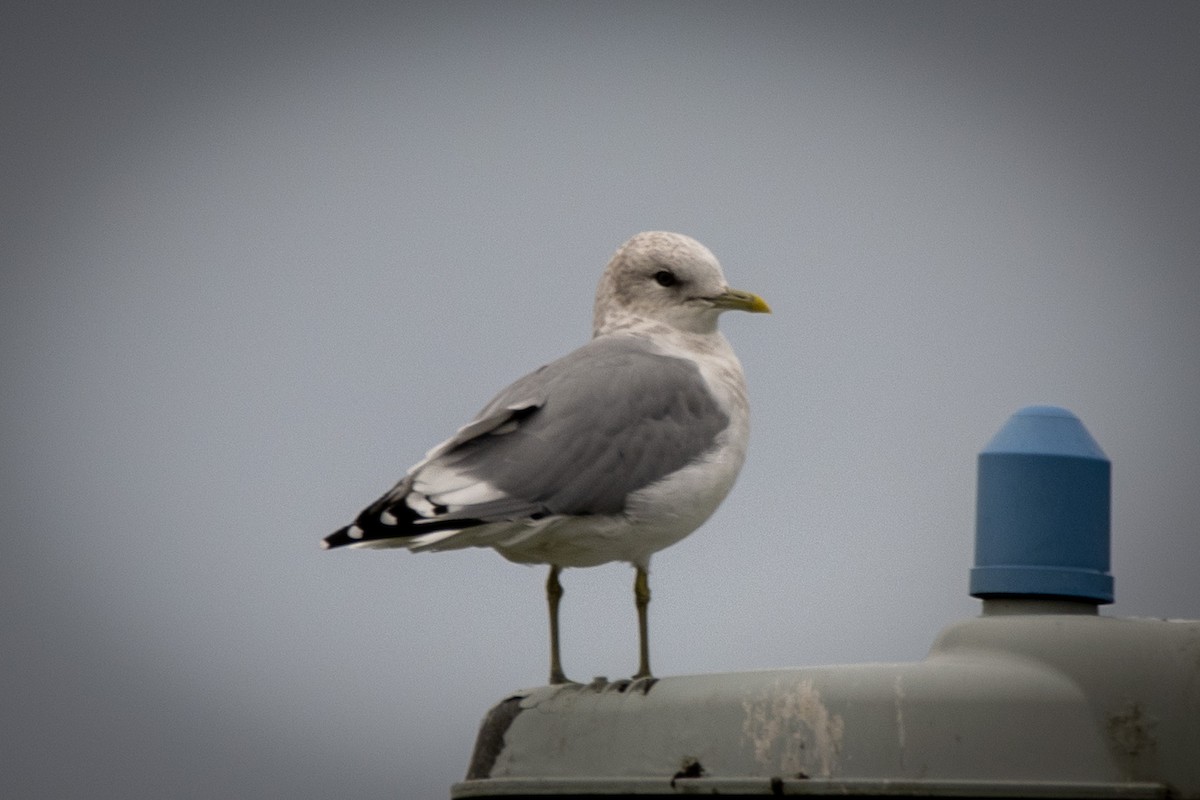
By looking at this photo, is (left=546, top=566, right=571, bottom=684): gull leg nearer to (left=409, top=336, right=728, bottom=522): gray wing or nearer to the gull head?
(left=409, top=336, right=728, bottom=522): gray wing

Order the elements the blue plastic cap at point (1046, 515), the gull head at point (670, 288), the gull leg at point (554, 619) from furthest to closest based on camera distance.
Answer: the gull head at point (670, 288) → the gull leg at point (554, 619) → the blue plastic cap at point (1046, 515)

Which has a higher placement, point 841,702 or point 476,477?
point 476,477

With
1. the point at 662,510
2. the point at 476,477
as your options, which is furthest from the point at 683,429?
the point at 476,477

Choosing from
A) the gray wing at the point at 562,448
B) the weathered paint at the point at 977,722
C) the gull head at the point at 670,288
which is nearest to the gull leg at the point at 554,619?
the gray wing at the point at 562,448

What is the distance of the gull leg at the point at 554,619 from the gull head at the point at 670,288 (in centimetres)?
89

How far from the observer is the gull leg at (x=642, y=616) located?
5.03 m

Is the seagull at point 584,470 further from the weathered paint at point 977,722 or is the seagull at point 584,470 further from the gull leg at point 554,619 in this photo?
the weathered paint at point 977,722

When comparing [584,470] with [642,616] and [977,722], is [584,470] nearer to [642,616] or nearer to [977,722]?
[642,616]

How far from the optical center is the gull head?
577 centimetres

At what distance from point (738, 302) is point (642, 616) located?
1.14 meters

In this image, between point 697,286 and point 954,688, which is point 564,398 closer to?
point 697,286

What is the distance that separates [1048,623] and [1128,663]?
149mm

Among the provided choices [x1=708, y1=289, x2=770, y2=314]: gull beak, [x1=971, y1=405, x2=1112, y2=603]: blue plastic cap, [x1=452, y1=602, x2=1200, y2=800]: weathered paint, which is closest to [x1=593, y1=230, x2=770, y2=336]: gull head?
[x1=708, y1=289, x2=770, y2=314]: gull beak

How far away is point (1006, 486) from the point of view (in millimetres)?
3438
